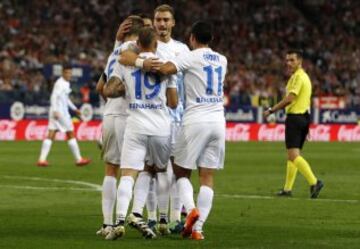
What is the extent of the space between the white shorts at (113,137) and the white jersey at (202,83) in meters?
0.75

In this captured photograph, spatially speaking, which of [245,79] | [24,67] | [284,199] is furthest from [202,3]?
[284,199]

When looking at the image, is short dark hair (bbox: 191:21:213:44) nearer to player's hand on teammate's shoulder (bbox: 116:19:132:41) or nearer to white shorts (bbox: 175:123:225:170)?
player's hand on teammate's shoulder (bbox: 116:19:132:41)

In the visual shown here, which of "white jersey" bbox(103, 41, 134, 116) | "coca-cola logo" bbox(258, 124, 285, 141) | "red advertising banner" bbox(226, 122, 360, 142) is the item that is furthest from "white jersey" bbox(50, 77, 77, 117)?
"coca-cola logo" bbox(258, 124, 285, 141)

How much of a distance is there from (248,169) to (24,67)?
20822mm

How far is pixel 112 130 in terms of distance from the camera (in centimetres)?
1312

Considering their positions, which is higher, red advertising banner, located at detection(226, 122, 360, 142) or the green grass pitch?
red advertising banner, located at detection(226, 122, 360, 142)

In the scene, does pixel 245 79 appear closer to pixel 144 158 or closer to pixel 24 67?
pixel 24 67

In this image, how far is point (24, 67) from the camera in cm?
4628

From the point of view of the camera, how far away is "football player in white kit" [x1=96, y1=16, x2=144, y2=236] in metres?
13.1

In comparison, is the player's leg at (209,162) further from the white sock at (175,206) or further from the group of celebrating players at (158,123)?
the white sock at (175,206)

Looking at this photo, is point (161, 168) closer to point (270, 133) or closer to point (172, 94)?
point (172, 94)

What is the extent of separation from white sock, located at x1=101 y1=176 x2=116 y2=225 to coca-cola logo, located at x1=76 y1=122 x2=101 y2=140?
29.8 metres

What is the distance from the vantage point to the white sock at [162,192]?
13367 millimetres

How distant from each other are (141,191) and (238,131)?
32.6 metres
